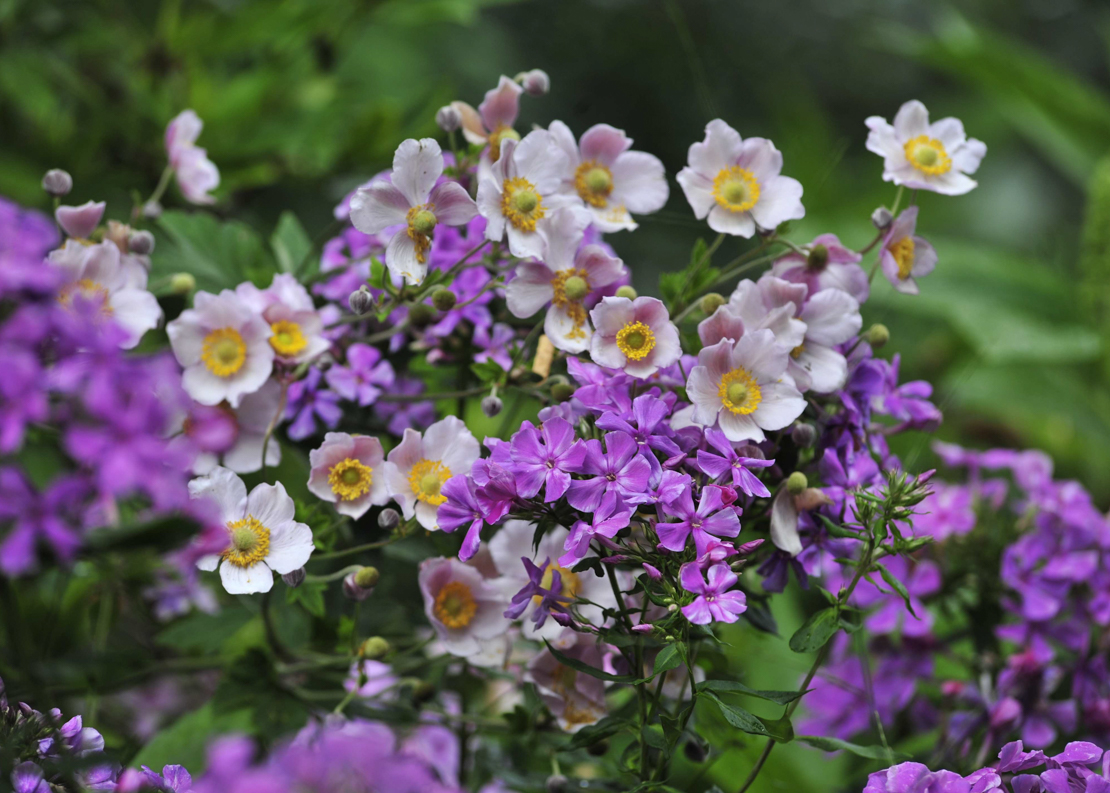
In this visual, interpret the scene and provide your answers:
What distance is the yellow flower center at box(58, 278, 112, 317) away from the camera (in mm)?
479

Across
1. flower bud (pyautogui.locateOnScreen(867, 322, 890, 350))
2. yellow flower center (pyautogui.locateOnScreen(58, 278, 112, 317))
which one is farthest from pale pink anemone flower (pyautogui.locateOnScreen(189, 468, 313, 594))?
flower bud (pyautogui.locateOnScreen(867, 322, 890, 350))

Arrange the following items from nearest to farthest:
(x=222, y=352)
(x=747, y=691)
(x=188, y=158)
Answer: (x=747, y=691) < (x=222, y=352) < (x=188, y=158)

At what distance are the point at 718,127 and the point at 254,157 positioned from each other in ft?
1.91

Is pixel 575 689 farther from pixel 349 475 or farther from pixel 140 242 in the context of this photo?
pixel 140 242

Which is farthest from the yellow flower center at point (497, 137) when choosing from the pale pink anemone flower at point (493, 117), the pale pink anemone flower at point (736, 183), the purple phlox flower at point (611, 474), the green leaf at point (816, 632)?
the green leaf at point (816, 632)

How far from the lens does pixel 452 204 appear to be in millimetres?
483

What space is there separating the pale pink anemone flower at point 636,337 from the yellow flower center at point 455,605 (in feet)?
0.52

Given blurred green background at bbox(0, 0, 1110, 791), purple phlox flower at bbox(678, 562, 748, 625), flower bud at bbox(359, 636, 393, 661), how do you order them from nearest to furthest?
purple phlox flower at bbox(678, 562, 748, 625)
flower bud at bbox(359, 636, 393, 661)
blurred green background at bbox(0, 0, 1110, 791)

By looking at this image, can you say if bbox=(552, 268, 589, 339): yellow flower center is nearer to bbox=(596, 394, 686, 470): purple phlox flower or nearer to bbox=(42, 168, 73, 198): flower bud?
bbox=(596, 394, 686, 470): purple phlox flower

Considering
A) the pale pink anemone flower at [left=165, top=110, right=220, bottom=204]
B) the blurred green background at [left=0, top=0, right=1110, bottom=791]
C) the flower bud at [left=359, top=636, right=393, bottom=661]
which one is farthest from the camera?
the blurred green background at [left=0, top=0, right=1110, bottom=791]

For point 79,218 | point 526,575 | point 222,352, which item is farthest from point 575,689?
point 79,218

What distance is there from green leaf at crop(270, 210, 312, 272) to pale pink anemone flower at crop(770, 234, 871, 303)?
1.08 ft

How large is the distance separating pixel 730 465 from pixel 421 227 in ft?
0.62

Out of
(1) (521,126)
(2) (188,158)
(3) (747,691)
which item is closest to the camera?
(3) (747,691)
